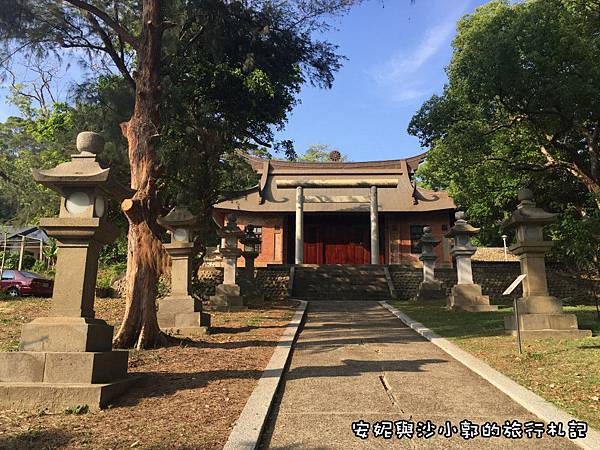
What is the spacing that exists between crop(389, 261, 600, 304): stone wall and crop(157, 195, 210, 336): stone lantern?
11.9 meters

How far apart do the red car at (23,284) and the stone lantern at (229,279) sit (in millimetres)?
10693

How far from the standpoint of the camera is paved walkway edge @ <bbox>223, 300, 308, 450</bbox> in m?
3.53

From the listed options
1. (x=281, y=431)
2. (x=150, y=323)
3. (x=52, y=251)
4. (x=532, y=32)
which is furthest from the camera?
(x=52, y=251)

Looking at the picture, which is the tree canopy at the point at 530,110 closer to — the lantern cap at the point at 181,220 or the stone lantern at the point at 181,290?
the lantern cap at the point at 181,220

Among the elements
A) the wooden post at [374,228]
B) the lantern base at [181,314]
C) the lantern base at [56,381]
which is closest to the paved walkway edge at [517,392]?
the lantern base at [56,381]

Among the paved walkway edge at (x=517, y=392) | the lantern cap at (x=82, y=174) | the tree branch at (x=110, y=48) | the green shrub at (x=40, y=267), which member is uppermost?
the tree branch at (x=110, y=48)

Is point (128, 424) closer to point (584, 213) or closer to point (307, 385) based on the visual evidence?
point (307, 385)

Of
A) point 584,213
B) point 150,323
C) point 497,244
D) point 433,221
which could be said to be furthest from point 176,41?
point 497,244

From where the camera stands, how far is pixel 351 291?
66.7 feet

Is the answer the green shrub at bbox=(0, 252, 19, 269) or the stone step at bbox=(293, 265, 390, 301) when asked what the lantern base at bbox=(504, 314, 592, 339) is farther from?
the green shrub at bbox=(0, 252, 19, 269)

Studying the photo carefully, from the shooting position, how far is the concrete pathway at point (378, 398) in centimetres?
371

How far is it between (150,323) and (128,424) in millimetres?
3936

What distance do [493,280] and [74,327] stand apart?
64.6ft

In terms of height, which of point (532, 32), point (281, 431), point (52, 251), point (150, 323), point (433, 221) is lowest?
point (281, 431)
